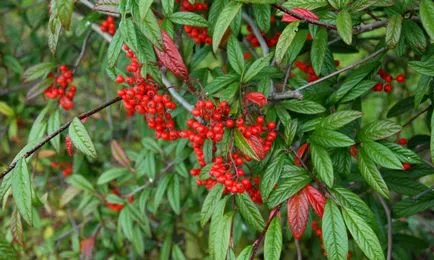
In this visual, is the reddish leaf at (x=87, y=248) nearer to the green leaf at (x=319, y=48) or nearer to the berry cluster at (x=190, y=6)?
the berry cluster at (x=190, y=6)

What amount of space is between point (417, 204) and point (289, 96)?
2.09ft

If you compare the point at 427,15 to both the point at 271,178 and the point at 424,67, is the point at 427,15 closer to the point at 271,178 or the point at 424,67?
the point at 424,67

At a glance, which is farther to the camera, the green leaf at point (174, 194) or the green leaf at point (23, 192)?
the green leaf at point (174, 194)

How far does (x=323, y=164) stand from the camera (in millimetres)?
1442

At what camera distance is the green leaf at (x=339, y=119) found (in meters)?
1.45

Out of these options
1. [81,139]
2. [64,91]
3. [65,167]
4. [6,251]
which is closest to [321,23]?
[81,139]

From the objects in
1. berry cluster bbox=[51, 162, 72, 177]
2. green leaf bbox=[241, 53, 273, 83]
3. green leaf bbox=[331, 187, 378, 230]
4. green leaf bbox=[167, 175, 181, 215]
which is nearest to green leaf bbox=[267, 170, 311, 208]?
green leaf bbox=[331, 187, 378, 230]

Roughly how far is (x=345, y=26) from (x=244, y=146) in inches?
17.5

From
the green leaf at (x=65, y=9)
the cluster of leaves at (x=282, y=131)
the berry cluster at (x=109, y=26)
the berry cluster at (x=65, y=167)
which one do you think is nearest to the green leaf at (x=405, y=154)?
the cluster of leaves at (x=282, y=131)

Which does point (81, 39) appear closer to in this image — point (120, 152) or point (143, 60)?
point (120, 152)

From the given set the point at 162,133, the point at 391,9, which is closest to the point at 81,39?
the point at 162,133

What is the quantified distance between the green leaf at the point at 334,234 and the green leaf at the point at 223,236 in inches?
11.2

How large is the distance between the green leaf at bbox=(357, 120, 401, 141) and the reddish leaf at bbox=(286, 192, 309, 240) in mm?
264

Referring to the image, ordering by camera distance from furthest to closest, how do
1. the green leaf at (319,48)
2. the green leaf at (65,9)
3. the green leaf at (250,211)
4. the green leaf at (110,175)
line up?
1. the green leaf at (110,175)
2. the green leaf at (319,48)
3. the green leaf at (250,211)
4. the green leaf at (65,9)
